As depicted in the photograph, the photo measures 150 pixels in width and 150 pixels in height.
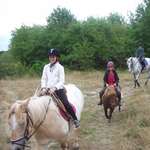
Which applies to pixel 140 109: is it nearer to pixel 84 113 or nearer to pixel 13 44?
pixel 84 113

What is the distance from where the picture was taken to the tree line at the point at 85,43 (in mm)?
32344

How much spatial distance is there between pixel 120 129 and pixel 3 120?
315 cm

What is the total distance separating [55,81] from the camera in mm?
7152

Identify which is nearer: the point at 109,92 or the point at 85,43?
the point at 109,92

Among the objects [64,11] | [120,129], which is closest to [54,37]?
[64,11]

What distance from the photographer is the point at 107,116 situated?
1162cm

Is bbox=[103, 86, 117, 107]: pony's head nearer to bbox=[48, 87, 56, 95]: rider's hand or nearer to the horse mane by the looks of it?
the horse mane

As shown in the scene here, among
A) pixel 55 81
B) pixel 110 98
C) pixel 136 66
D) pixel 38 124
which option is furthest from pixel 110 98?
pixel 136 66

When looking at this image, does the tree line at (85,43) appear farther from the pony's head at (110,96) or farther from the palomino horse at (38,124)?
the palomino horse at (38,124)

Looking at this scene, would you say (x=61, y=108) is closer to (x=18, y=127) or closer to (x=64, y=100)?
(x=64, y=100)

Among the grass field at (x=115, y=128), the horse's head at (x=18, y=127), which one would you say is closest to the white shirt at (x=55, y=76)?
the horse's head at (x=18, y=127)

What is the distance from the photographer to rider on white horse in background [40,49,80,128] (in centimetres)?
698

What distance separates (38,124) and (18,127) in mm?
755

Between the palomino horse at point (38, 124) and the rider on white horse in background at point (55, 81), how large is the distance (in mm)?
223
